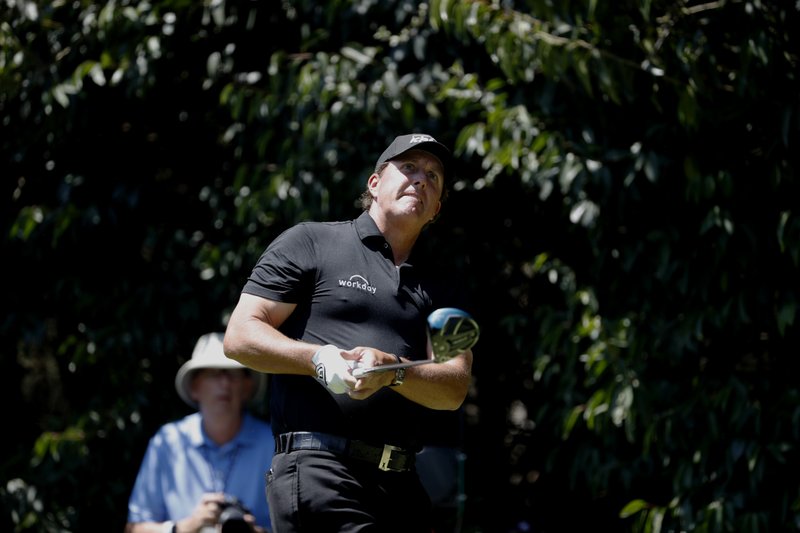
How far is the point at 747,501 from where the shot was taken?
4418mm

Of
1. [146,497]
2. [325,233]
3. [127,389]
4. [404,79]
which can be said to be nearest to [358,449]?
[325,233]

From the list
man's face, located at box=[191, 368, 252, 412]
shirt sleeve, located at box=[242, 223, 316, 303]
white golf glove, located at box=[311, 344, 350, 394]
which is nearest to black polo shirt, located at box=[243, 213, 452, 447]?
shirt sleeve, located at box=[242, 223, 316, 303]

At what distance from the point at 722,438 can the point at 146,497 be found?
7.55 ft

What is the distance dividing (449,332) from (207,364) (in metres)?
2.33

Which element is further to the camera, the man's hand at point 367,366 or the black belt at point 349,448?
the black belt at point 349,448

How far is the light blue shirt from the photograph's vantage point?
4488mm

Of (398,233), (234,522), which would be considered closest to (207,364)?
(234,522)

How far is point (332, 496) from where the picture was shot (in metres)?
2.83

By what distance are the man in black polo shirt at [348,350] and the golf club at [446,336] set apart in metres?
0.16

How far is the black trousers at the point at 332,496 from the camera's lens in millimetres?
2836

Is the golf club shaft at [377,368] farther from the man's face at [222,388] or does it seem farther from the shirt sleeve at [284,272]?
the man's face at [222,388]

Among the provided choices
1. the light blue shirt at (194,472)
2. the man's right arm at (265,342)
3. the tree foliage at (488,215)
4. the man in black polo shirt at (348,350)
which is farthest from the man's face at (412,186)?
the light blue shirt at (194,472)

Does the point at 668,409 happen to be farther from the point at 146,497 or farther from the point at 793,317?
the point at 146,497

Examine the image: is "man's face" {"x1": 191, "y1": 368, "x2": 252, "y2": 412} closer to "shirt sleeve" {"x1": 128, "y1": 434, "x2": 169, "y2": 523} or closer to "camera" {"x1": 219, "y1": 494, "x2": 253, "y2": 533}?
"shirt sleeve" {"x1": 128, "y1": 434, "x2": 169, "y2": 523}
